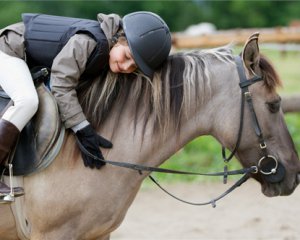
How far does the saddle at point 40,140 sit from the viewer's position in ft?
11.6

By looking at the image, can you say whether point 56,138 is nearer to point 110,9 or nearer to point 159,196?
point 159,196

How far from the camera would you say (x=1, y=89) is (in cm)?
365

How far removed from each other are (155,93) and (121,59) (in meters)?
0.29

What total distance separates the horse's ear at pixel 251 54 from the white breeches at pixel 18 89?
1241 mm

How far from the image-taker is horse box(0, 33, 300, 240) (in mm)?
3586

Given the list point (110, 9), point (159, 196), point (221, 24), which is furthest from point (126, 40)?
point (221, 24)

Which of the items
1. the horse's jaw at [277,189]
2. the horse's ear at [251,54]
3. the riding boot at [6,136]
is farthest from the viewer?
the horse's jaw at [277,189]

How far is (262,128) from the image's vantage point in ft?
12.0

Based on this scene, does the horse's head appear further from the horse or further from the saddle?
the saddle

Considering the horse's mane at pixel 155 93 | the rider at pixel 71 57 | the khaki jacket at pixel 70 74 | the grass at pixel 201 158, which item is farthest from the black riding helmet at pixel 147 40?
the grass at pixel 201 158

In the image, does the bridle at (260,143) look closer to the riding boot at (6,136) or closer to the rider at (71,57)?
the rider at (71,57)

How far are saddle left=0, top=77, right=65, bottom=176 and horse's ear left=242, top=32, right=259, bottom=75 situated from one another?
115cm

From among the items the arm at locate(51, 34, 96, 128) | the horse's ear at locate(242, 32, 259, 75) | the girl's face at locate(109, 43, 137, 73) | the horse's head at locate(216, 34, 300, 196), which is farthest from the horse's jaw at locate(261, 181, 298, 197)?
the arm at locate(51, 34, 96, 128)

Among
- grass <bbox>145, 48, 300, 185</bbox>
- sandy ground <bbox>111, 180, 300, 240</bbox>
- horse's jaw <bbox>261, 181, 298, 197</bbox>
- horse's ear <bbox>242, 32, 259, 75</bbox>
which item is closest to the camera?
horse's ear <bbox>242, 32, 259, 75</bbox>
